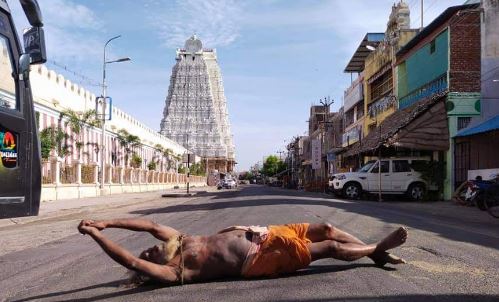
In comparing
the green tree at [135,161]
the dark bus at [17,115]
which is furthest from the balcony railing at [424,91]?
the green tree at [135,161]

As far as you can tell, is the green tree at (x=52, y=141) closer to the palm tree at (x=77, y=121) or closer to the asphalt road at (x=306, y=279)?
the palm tree at (x=77, y=121)

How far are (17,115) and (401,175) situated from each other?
75.3 feet

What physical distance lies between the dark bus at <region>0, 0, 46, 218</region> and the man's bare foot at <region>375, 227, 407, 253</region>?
3.89 meters

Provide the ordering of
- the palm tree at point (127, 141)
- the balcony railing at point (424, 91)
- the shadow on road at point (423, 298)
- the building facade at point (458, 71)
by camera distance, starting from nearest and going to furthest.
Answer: the shadow on road at point (423, 298), the building facade at point (458, 71), the balcony railing at point (424, 91), the palm tree at point (127, 141)

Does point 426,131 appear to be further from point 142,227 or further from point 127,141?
point 127,141

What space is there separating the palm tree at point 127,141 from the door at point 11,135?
44841 millimetres

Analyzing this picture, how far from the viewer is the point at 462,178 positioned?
2558cm

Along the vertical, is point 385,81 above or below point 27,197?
above

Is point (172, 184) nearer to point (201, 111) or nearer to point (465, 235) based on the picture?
point (201, 111)

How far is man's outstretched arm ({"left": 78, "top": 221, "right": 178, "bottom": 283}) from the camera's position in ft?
16.1

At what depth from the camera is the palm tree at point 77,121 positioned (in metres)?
36.0

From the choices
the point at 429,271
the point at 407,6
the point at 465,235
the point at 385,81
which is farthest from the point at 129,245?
the point at 407,6

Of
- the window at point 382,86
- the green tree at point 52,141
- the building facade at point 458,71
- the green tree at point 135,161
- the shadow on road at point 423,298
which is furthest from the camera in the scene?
the green tree at point 135,161

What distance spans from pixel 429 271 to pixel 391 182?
68.5ft
